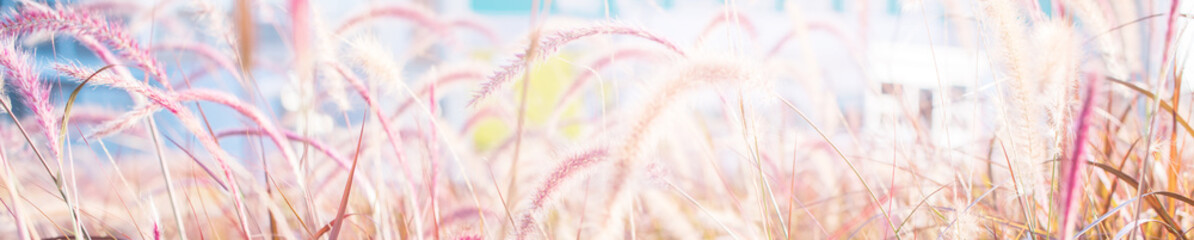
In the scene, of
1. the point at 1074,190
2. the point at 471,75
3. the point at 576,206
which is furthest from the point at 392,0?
the point at 1074,190

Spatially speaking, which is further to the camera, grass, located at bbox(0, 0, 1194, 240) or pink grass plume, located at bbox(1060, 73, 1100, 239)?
grass, located at bbox(0, 0, 1194, 240)

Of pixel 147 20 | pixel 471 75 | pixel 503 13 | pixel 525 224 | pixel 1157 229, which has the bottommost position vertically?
pixel 1157 229

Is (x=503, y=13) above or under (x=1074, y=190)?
above

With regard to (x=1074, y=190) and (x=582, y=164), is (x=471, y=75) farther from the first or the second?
(x=1074, y=190)

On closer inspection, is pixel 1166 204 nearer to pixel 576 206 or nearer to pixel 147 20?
pixel 576 206

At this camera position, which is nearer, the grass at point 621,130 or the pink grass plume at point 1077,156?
the pink grass plume at point 1077,156

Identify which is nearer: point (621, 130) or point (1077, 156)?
point (1077, 156)

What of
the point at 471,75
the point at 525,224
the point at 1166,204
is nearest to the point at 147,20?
the point at 471,75

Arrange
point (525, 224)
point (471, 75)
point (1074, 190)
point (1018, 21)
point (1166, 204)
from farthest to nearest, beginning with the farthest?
point (471, 75) → point (1166, 204) → point (1018, 21) → point (525, 224) → point (1074, 190)

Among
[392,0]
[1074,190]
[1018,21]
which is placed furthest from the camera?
[392,0]

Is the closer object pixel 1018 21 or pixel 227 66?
pixel 1018 21
